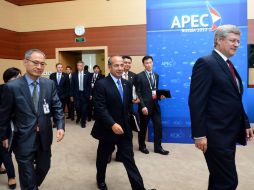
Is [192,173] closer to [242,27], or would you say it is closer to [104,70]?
[242,27]

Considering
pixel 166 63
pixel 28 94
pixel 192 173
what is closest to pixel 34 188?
pixel 28 94

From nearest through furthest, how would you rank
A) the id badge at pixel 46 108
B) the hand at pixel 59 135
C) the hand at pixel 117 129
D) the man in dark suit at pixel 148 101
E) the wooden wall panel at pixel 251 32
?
the id badge at pixel 46 108 → the hand at pixel 59 135 → the hand at pixel 117 129 → the man in dark suit at pixel 148 101 → the wooden wall panel at pixel 251 32

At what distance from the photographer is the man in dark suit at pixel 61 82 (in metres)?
7.66

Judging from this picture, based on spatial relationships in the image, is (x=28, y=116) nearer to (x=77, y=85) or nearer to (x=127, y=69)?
(x=127, y=69)

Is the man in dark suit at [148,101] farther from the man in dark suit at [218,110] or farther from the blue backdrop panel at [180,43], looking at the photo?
the man in dark suit at [218,110]

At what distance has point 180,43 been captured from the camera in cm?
502

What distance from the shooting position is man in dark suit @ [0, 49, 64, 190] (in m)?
2.15

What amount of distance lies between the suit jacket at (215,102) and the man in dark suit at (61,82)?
611 centimetres

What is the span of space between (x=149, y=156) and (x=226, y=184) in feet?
8.02

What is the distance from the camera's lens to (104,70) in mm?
9234

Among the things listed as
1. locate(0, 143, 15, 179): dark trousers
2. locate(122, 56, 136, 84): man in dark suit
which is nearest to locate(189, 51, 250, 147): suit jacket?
locate(0, 143, 15, 179): dark trousers

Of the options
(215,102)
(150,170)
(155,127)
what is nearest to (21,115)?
(215,102)

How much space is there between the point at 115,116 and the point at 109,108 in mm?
104

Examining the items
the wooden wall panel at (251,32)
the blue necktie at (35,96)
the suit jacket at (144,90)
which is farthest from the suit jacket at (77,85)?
the blue necktie at (35,96)
